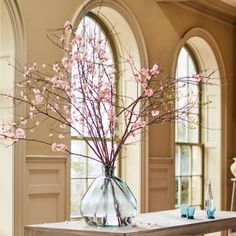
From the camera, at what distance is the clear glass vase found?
280cm

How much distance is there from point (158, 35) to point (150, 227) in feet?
9.54

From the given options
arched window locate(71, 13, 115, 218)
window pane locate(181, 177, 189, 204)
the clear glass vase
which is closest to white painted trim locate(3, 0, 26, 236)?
arched window locate(71, 13, 115, 218)

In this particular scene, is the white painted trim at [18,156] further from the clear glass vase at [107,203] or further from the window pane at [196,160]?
the window pane at [196,160]

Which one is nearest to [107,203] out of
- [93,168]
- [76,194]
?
[76,194]

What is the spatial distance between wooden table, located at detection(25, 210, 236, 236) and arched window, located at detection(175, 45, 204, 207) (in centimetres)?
256

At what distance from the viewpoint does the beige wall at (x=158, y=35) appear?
164 inches

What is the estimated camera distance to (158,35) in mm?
5516

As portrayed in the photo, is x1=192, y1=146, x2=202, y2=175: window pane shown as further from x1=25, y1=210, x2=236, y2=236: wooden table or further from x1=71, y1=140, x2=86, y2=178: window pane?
x1=25, y1=210, x2=236, y2=236: wooden table

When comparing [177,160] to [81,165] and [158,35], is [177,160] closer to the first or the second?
[158,35]

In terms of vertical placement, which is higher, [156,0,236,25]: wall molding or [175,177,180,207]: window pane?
[156,0,236,25]: wall molding

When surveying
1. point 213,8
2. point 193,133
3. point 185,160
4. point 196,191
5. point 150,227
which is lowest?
point 196,191

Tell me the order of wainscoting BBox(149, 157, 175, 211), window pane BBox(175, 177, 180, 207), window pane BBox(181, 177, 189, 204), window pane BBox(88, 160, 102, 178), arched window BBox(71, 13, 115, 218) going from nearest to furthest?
arched window BBox(71, 13, 115, 218) → window pane BBox(88, 160, 102, 178) → wainscoting BBox(149, 157, 175, 211) → window pane BBox(175, 177, 180, 207) → window pane BBox(181, 177, 189, 204)

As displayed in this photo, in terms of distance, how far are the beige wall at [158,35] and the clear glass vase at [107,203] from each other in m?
1.35

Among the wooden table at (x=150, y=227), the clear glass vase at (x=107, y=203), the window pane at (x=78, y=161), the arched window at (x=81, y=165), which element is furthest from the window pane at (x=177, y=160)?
the clear glass vase at (x=107, y=203)
